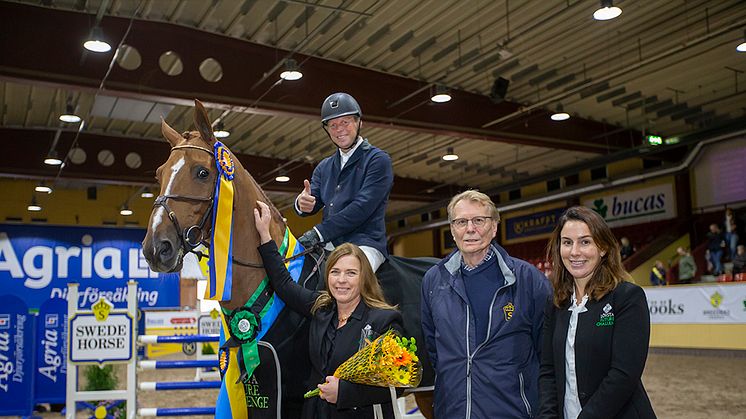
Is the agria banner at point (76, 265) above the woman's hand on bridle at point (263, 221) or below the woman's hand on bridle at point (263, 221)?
above

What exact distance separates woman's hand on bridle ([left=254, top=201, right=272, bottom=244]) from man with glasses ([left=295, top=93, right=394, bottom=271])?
0.85 feet

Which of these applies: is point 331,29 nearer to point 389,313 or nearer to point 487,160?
point 389,313

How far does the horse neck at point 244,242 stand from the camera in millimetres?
2887

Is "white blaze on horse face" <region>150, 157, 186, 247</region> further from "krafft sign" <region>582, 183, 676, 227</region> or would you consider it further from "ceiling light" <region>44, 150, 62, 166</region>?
"krafft sign" <region>582, 183, 676, 227</region>

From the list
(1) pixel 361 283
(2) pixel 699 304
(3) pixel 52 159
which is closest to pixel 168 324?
(3) pixel 52 159

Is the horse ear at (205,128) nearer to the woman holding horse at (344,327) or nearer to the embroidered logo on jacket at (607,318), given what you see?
the woman holding horse at (344,327)

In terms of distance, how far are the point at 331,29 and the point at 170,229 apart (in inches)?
323

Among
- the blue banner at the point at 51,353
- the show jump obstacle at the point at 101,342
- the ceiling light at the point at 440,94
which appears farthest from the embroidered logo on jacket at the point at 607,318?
the ceiling light at the point at 440,94

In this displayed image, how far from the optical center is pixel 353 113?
333 centimetres

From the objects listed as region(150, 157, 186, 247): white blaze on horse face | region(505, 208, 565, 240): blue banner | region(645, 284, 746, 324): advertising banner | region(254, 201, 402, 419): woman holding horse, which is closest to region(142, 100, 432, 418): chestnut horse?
region(150, 157, 186, 247): white blaze on horse face

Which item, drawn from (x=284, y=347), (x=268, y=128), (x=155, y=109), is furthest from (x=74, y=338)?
(x=268, y=128)

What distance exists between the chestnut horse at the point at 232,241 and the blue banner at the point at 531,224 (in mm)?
19632

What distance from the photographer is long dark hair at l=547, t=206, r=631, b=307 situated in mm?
2184

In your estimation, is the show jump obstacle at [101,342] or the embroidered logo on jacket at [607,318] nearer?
the embroidered logo on jacket at [607,318]
